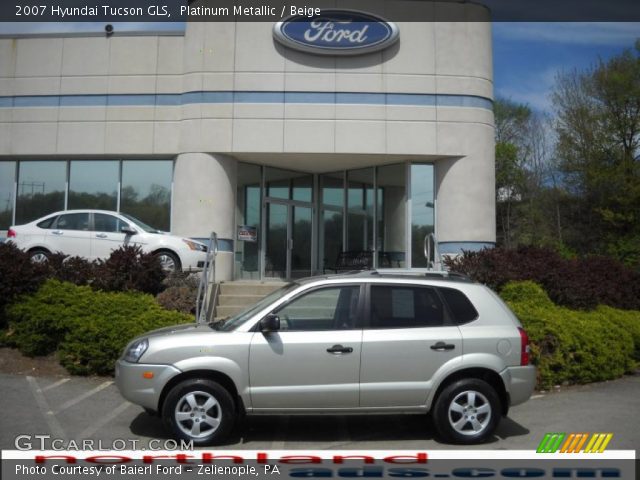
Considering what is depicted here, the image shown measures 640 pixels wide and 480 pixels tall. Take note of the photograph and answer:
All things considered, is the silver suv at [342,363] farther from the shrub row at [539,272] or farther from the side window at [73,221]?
the side window at [73,221]

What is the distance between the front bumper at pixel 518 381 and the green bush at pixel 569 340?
9.49 ft

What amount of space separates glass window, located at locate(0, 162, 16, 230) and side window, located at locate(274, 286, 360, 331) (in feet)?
42.7

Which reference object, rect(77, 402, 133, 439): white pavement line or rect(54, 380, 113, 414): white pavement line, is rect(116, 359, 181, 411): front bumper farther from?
rect(54, 380, 113, 414): white pavement line

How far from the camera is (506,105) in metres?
36.4

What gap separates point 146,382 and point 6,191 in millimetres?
12937

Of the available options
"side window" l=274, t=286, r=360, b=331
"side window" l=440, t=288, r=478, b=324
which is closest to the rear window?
"side window" l=274, t=286, r=360, b=331

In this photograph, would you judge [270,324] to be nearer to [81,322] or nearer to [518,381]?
[518,381]

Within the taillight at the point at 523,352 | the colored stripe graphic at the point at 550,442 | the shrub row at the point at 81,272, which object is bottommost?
the colored stripe graphic at the point at 550,442

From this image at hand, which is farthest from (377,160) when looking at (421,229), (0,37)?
(0,37)

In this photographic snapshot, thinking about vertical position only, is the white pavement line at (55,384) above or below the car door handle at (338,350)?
below

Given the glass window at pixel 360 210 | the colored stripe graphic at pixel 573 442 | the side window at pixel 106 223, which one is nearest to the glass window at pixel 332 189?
the glass window at pixel 360 210

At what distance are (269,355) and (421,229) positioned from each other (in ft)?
34.8

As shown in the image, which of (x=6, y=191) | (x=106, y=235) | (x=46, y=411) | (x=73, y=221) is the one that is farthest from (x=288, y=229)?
(x=46, y=411)

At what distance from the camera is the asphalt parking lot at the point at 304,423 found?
639 centimetres
